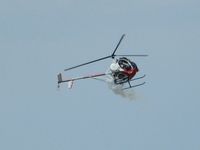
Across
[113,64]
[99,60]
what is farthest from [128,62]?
[99,60]

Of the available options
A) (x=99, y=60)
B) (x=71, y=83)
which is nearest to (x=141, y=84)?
(x=99, y=60)

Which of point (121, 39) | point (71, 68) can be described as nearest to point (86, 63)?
point (71, 68)

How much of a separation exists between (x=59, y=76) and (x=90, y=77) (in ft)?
21.0

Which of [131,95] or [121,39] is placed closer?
[121,39]

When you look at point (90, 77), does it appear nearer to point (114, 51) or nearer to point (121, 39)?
point (114, 51)

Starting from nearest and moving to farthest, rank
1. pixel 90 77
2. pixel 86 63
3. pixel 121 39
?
pixel 121 39 → pixel 86 63 → pixel 90 77

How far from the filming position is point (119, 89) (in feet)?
324

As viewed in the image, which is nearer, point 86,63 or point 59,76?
point 86,63

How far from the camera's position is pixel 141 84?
3686 inches

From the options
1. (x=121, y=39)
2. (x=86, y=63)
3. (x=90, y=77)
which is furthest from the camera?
(x=90, y=77)

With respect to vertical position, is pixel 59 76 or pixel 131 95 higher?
→ pixel 59 76

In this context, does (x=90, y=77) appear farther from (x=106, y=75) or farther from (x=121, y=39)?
(x=121, y=39)

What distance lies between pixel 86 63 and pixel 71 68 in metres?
1.62

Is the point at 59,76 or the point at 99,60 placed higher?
the point at 59,76
